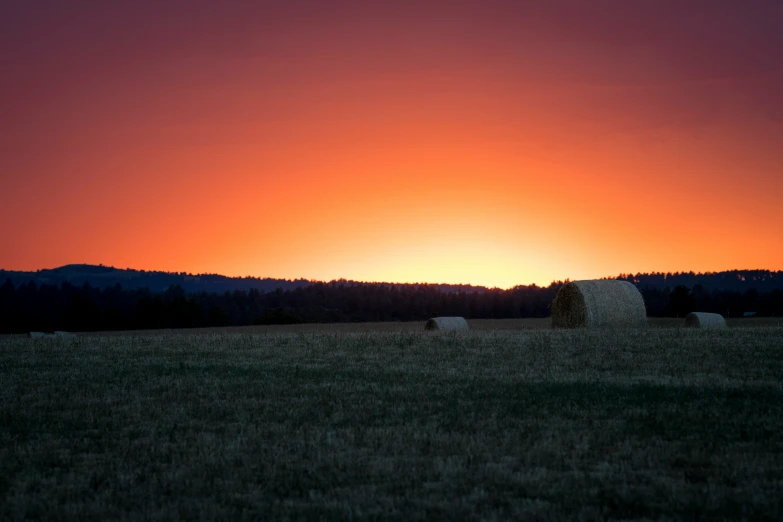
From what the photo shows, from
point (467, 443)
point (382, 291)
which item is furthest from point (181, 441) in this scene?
point (382, 291)

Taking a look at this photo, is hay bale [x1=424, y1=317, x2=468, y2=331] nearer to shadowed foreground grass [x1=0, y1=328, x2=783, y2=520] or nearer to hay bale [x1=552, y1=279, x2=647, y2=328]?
hay bale [x1=552, y1=279, x2=647, y2=328]

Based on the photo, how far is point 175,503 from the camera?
328 inches

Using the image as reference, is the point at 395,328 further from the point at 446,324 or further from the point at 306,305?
the point at 306,305

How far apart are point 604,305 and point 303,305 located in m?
102

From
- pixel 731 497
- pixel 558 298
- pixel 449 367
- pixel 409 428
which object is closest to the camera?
pixel 731 497

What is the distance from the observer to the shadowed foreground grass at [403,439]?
27.0 ft

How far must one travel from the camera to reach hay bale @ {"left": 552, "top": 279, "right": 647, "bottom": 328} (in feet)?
109

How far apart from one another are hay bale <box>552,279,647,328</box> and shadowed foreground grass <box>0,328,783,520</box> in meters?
11.0

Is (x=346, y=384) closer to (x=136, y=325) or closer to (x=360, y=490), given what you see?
(x=360, y=490)

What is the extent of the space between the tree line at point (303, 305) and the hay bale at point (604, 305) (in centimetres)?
4402

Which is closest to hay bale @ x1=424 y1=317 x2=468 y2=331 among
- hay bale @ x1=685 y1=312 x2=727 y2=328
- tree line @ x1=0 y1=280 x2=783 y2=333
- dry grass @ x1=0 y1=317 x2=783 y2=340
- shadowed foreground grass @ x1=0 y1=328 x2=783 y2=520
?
dry grass @ x1=0 y1=317 x2=783 y2=340

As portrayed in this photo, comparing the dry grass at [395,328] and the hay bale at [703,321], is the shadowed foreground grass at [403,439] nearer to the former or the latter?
the hay bale at [703,321]

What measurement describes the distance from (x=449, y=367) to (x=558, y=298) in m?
16.4

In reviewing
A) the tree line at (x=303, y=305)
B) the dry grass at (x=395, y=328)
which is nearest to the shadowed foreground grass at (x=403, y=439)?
the dry grass at (x=395, y=328)
